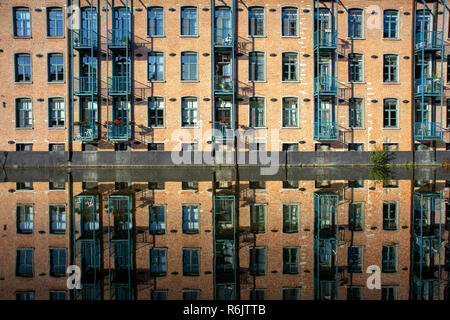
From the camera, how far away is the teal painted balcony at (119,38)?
19.3 meters

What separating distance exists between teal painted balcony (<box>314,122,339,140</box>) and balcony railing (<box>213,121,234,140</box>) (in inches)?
215

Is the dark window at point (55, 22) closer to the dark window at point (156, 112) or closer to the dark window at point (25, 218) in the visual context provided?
the dark window at point (156, 112)

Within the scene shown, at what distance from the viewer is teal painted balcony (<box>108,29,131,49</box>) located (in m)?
19.3

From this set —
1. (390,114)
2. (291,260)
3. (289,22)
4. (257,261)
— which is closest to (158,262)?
(257,261)

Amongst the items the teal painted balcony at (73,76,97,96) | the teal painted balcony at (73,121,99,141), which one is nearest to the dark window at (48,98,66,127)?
the teal painted balcony at (73,121,99,141)

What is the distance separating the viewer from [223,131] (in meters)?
20.1

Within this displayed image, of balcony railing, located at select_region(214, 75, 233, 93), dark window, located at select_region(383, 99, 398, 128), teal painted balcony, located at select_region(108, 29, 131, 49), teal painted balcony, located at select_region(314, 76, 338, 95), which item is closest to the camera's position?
teal painted balcony, located at select_region(108, 29, 131, 49)

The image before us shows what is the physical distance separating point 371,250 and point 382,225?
5.10ft

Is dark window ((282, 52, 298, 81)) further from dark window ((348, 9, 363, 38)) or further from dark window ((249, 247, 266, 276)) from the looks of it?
Result: dark window ((249, 247, 266, 276))

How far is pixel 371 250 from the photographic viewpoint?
14.4 ft

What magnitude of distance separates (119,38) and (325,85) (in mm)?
13579
